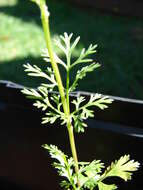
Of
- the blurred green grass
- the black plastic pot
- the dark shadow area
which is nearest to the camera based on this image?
the black plastic pot

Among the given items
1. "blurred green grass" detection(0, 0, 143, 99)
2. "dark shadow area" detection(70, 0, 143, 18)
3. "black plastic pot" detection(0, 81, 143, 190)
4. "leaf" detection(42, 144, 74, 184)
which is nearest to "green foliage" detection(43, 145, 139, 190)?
"leaf" detection(42, 144, 74, 184)

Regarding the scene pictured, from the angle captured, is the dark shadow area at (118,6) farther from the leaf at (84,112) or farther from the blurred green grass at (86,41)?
the leaf at (84,112)

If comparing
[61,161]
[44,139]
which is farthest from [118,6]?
[61,161]

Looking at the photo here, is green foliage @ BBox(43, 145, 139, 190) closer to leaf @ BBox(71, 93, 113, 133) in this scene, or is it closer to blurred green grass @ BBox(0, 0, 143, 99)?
leaf @ BBox(71, 93, 113, 133)

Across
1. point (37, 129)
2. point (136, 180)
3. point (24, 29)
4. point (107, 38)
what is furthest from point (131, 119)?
point (24, 29)

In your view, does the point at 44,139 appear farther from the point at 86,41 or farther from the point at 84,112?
the point at 86,41

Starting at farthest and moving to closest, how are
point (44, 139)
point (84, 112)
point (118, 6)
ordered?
1. point (118, 6)
2. point (44, 139)
3. point (84, 112)
